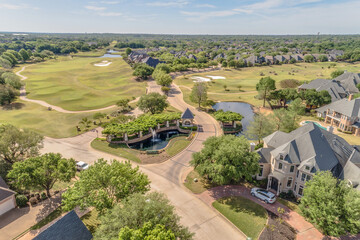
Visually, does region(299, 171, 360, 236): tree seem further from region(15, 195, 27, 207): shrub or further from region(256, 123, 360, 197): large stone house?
region(15, 195, 27, 207): shrub

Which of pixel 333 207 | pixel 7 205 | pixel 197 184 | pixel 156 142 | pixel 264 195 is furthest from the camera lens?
pixel 156 142

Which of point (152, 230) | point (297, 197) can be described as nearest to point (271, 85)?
point (297, 197)

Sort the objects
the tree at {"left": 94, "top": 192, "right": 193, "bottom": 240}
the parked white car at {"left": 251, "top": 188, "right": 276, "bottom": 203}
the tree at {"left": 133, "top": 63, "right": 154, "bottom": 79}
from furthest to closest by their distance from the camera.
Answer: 1. the tree at {"left": 133, "top": 63, "right": 154, "bottom": 79}
2. the parked white car at {"left": 251, "top": 188, "right": 276, "bottom": 203}
3. the tree at {"left": 94, "top": 192, "right": 193, "bottom": 240}

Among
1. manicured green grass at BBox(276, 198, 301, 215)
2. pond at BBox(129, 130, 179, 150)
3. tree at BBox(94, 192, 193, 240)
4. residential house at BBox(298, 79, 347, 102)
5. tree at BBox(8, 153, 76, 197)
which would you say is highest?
residential house at BBox(298, 79, 347, 102)

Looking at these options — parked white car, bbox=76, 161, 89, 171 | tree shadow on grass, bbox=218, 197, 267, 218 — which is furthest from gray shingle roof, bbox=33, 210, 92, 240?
parked white car, bbox=76, 161, 89, 171

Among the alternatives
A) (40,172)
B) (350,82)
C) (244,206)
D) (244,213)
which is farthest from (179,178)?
(350,82)

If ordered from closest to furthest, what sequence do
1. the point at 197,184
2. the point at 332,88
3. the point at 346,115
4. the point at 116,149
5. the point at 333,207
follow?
the point at 333,207 → the point at 197,184 → the point at 116,149 → the point at 346,115 → the point at 332,88

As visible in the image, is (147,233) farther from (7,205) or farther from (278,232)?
(7,205)

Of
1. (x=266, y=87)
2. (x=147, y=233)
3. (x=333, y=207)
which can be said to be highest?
(x=266, y=87)
